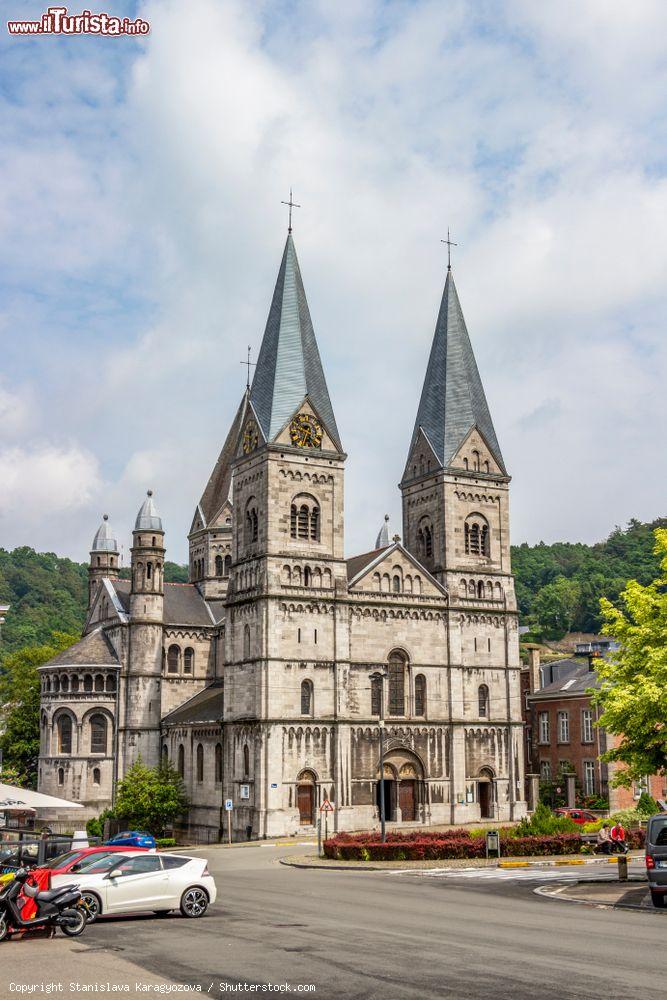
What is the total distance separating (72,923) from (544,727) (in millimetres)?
61766

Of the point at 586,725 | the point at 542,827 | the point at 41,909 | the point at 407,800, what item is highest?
Answer: the point at 586,725

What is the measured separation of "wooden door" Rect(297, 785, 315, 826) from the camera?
2472 inches

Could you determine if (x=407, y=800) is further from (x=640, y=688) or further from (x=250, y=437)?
(x=640, y=688)

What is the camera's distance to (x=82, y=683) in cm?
7831

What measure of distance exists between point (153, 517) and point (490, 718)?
28.3m

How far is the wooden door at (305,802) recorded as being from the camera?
206 ft

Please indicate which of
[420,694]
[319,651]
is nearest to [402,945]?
[319,651]

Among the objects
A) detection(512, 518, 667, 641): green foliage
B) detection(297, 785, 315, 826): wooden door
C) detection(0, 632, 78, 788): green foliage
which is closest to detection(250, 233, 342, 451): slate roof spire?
detection(297, 785, 315, 826): wooden door

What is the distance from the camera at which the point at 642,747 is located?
3061 centimetres

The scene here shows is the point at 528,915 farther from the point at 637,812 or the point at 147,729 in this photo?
the point at 147,729

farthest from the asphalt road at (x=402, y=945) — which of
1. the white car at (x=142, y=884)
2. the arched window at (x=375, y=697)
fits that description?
the arched window at (x=375, y=697)

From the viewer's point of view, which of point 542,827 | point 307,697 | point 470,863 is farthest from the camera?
point 307,697

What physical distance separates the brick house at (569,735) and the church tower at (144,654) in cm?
2677

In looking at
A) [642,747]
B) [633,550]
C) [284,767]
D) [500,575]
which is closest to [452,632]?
[500,575]
